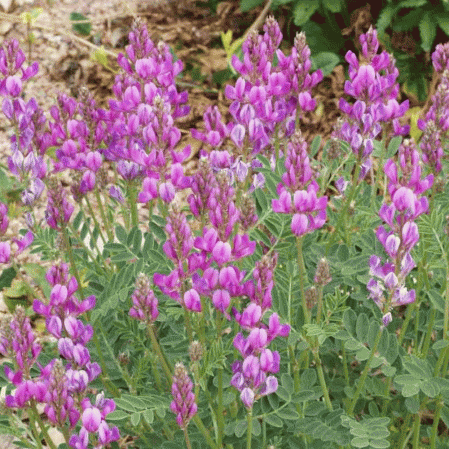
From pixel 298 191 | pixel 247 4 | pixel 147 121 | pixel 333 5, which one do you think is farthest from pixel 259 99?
pixel 247 4

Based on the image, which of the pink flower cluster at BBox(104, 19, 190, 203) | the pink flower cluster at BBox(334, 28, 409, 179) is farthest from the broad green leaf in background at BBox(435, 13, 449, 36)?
the pink flower cluster at BBox(104, 19, 190, 203)

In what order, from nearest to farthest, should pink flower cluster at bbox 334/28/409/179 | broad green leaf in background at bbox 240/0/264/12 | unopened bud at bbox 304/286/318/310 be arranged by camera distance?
unopened bud at bbox 304/286/318/310, pink flower cluster at bbox 334/28/409/179, broad green leaf in background at bbox 240/0/264/12

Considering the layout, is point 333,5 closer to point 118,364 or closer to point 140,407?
point 118,364

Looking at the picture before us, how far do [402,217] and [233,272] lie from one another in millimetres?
436

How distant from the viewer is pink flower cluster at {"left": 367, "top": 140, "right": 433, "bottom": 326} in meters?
1.80

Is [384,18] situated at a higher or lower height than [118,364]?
higher

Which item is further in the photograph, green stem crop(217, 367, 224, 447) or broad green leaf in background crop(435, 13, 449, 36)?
broad green leaf in background crop(435, 13, 449, 36)

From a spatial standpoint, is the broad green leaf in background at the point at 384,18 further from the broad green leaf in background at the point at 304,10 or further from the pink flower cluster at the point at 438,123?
the pink flower cluster at the point at 438,123

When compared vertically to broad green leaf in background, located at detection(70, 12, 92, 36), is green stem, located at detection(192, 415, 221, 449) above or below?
below

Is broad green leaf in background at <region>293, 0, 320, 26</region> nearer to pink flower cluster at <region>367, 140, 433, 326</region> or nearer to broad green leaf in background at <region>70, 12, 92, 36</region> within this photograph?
broad green leaf in background at <region>70, 12, 92, 36</region>

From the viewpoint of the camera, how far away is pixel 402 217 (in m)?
1.83

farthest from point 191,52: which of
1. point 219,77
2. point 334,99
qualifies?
point 334,99

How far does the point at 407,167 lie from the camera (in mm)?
1808

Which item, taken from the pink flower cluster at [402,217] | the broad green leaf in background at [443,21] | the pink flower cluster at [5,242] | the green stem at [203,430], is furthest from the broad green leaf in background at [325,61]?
the green stem at [203,430]
